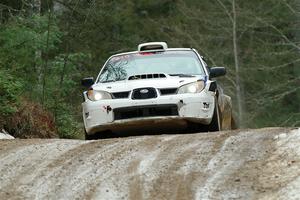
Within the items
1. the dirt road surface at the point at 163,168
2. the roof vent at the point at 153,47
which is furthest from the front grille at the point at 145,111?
the roof vent at the point at 153,47

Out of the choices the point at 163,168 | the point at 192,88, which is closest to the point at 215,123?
the point at 192,88

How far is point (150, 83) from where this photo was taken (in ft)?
34.3

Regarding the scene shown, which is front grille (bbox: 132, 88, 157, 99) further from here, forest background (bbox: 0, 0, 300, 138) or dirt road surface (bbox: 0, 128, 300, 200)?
forest background (bbox: 0, 0, 300, 138)

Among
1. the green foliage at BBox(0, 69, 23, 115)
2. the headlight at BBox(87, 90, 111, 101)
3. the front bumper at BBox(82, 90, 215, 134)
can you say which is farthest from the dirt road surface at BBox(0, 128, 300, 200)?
the green foliage at BBox(0, 69, 23, 115)

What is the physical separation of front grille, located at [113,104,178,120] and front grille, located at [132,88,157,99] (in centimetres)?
16

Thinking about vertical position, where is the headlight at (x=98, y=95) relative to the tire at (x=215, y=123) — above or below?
above

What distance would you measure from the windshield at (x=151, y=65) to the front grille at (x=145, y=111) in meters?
1.04

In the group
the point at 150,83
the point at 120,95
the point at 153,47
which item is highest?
the point at 153,47

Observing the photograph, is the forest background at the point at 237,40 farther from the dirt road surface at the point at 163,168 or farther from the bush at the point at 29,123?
the dirt road surface at the point at 163,168

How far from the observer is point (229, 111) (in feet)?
43.8

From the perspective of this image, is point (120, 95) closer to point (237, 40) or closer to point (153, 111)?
point (153, 111)

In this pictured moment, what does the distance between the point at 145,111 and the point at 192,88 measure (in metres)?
0.79

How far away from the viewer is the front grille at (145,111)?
10.2 metres

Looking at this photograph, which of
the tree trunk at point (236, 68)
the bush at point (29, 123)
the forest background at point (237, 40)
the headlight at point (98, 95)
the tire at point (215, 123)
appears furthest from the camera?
the tree trunk at point (236, 68)
